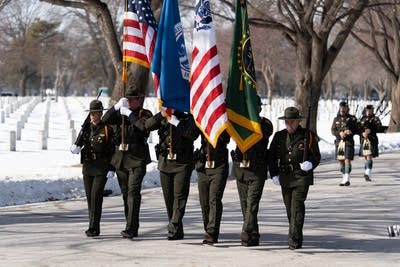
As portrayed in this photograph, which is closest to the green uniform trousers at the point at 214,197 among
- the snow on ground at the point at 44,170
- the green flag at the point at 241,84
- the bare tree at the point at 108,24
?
the green flag at the point at 241,84

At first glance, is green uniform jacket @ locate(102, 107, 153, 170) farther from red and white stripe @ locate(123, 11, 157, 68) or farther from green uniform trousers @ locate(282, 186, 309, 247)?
green uniform trousers @ locate(282, 186, 309, 247)

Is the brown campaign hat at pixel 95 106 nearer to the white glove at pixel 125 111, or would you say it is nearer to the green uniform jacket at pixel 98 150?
the green uniform jacket at pixel 98 150

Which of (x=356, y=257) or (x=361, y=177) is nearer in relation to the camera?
(x=356, y=257)

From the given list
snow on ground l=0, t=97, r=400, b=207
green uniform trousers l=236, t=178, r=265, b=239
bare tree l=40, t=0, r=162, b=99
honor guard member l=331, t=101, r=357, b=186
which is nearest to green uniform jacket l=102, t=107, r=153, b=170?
green uniform trousers l=236, t=178, r=265, b=239

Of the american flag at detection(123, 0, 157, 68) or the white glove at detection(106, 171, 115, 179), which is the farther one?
the american flag at detection(123, 0, 157, 68)

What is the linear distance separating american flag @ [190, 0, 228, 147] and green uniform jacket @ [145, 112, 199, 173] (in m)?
0.20

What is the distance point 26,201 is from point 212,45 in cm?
614

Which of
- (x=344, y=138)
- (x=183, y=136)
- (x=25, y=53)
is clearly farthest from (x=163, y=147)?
(x=25, y=53)

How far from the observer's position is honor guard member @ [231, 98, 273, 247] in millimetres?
9789

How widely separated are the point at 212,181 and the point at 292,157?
1.04 m

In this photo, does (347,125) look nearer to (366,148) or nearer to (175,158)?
(366,148)

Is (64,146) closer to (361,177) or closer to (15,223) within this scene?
(361,177)

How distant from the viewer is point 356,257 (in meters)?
9.23

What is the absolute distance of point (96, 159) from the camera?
34.2 ft
